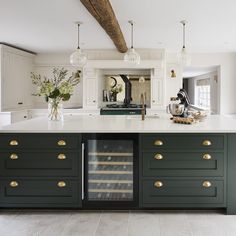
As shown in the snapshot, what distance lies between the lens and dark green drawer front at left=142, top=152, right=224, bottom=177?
3.32 meters

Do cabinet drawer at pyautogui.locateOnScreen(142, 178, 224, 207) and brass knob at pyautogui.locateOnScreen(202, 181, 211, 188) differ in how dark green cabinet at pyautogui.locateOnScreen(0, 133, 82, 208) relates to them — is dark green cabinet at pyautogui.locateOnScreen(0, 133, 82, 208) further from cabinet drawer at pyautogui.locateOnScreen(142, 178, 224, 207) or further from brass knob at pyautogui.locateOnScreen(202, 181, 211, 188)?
brass knob at pyautogui.locateOnScreen(202, 181, 211, 188)

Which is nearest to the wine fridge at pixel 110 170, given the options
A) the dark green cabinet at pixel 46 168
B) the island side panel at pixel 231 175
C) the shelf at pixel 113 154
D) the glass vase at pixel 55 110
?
the shelf at pixel 113 154

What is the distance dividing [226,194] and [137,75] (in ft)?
18.1

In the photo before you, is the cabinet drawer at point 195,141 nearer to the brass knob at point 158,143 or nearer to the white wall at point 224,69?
the brass knob at point 158,143

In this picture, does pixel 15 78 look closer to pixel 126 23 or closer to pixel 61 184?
pixel 126 23

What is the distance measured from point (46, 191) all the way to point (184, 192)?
1350 millimetres

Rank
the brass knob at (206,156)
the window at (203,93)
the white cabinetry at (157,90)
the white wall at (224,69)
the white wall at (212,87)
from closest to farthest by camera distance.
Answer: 1. the brass knob at (206,156)
2. the white cabinetry at (157,90)
3. the white wall at (224,69)
4. the white wall at (212,87)
5. the window at (203,93)

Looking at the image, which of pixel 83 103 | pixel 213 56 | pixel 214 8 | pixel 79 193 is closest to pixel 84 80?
pixel 83 103

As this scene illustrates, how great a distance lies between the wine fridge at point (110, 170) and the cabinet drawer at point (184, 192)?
0.18 m

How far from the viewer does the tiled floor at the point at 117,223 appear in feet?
9.50

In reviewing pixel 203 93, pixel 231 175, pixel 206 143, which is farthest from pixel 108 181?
pixel 203 93

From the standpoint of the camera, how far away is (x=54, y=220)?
317 centimetres

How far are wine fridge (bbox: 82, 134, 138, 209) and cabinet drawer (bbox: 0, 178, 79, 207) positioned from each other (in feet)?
0.42

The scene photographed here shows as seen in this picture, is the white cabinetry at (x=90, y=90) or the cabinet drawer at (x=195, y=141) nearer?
the cabinet drawer at (x=195, y=141)
